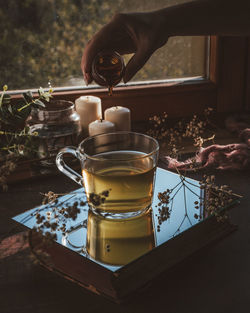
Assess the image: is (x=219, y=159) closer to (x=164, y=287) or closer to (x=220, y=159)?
(x=220, y=159)

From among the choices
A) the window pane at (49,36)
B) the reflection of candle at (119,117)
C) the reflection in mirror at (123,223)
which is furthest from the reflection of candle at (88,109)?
the reflection in mirror at (123,223)

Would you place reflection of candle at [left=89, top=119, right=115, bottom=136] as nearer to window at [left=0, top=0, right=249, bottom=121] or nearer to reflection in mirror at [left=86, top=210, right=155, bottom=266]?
window at [left=0, top=0, right=249, bottom=121]

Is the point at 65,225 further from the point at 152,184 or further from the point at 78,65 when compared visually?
the point at 78,65

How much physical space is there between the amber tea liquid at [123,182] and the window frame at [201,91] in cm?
62

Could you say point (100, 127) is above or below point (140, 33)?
below

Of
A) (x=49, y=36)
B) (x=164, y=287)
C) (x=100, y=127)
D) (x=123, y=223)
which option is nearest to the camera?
(x=164, y=287)

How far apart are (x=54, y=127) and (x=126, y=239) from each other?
1.65 feet

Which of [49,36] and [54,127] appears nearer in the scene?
[54,127]

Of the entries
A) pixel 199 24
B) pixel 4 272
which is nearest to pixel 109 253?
pixel 4 272

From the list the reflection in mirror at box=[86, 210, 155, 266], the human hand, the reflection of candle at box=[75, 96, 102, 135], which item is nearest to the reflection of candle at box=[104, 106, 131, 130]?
the reflection of candle at box=[75, 96, 102, 135]

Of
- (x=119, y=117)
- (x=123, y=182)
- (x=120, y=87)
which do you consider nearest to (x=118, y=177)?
(x=123, y=182)

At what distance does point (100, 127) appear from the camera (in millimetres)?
1133

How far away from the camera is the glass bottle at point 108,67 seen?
1.00 meters

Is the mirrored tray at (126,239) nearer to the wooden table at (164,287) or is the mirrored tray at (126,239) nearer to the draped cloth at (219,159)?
the wooden table at (164,287)
